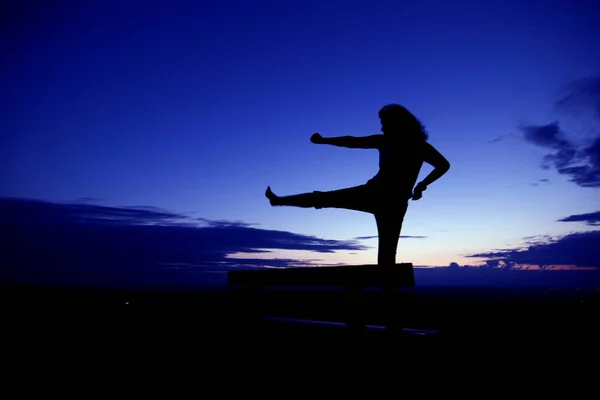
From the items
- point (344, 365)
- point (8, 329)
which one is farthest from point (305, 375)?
point (8, 329)

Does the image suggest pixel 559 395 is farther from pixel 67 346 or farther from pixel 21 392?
pixel 67 346

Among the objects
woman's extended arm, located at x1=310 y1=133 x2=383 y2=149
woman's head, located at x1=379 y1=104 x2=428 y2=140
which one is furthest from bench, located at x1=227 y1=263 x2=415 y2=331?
woman's head, located at x1=379 y1=104 x2=428 y2=140

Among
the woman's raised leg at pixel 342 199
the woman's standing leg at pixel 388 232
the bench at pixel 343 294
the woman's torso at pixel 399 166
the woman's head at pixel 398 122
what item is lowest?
the bench at pixel 343 294

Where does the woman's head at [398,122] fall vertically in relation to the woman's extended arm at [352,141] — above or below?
above

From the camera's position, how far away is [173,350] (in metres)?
5.41

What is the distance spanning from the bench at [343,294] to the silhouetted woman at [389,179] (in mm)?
804

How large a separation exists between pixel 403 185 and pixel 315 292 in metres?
1.49

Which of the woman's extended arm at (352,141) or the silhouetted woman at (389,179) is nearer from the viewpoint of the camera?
the silhouetted woman at (389,179)

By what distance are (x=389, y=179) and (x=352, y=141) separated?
58cm

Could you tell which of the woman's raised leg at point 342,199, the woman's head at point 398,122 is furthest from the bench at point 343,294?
the woman's head at point 398,122

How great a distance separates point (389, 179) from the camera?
395 cm

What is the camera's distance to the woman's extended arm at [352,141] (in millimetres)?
4070

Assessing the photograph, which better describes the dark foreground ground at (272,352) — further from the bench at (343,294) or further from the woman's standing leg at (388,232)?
the woman's standing leg at (388,232)

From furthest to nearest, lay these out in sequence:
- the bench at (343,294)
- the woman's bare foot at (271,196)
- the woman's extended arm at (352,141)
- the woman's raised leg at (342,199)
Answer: the woman's bare foot at (271,196), the woman's extended arm at (352,141), the woman's raised leg at (342,199), the bench at (343,294)
